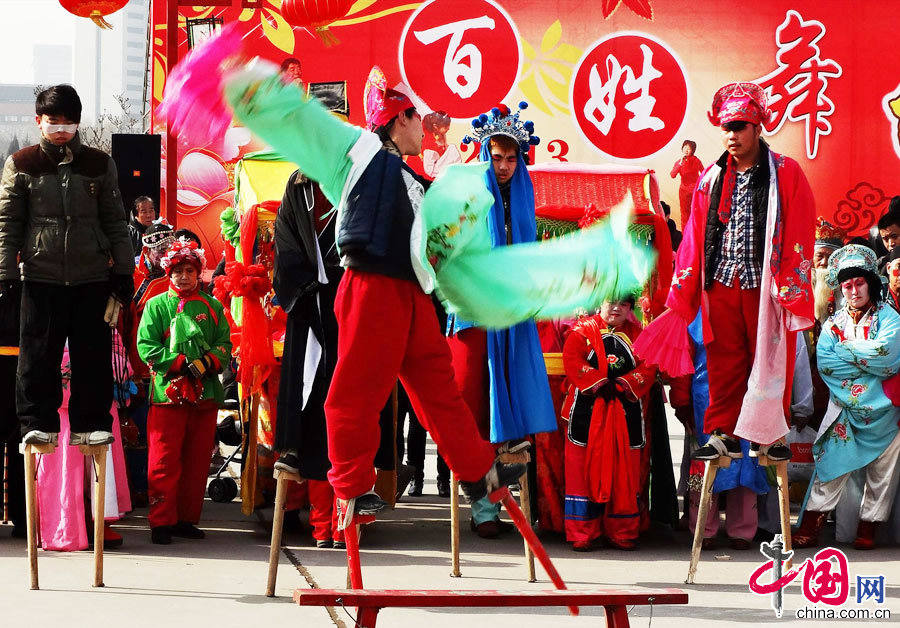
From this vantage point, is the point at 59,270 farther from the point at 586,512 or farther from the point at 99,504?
the point at 586,512

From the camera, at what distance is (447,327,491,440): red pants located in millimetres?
4984

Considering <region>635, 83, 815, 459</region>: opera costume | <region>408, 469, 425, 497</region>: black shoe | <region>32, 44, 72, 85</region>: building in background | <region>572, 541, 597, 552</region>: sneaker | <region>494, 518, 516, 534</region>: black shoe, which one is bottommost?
<region>408, 469, 425, 497</region>: black shoe

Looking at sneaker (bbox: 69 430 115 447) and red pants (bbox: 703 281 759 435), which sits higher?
red pants (bbox: 703 281 759 435)

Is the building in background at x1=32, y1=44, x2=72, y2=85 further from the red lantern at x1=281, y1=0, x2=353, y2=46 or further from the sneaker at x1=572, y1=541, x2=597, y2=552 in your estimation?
the sneaker at x1=572, y1=541, x2=597, y2=552

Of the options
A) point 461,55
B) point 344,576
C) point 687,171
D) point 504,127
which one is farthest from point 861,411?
point 461,55

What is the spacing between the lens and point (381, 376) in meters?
3.78

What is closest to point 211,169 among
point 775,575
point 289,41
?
point 289,41

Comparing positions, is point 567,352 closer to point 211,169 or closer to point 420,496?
point 420,496

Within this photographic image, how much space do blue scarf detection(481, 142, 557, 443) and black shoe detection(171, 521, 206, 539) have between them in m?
1.72

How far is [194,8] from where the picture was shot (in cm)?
1025

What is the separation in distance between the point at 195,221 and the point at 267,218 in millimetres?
4308

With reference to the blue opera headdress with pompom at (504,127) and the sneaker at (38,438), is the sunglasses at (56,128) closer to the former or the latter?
the sneaker at (38,438)

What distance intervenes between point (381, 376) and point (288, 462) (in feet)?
3.24

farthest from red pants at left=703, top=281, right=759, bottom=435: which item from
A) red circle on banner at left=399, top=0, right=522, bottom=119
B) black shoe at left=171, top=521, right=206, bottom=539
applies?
red circle on banner at left=399, top=0, right=522, bottom=119
